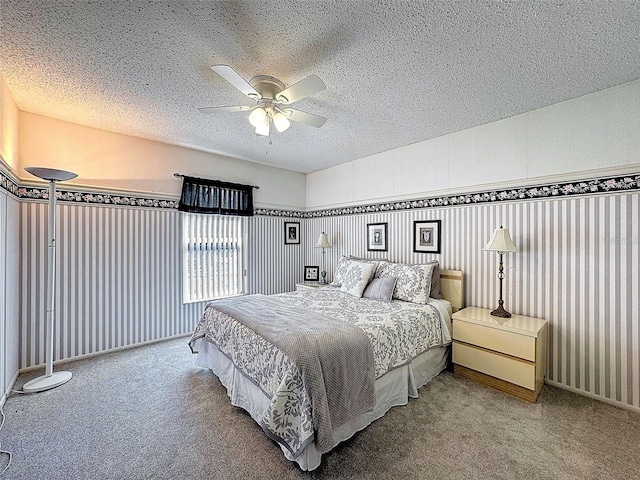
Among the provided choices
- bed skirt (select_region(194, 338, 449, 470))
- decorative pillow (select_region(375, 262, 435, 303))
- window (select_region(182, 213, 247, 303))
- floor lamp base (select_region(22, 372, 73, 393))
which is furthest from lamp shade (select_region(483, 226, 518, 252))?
floor lamp base (select_region(22, 372, 73, 393))

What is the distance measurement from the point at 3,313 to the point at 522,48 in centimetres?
438

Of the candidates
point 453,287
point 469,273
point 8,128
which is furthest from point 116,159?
point 469,273

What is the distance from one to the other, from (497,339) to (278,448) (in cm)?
202

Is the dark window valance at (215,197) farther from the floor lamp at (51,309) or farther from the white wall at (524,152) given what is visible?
the white wall at (524,152)

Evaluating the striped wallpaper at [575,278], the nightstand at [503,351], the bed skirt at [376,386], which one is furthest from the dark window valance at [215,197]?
the nightstand at [503,351]

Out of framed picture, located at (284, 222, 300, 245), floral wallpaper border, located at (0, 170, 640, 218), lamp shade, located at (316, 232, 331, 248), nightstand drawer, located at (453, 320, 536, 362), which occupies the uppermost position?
floral wallpaper border, located at (0, 170, 640, 218)

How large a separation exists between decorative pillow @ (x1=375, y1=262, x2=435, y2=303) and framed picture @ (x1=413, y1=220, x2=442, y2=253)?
15.1 inches

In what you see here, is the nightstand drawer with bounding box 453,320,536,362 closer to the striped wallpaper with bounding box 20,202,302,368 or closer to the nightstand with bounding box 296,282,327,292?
the nightstand with bounding box 296,282,327,292

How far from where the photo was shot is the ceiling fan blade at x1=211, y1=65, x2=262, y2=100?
5.30 feet

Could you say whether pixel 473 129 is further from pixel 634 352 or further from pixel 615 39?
pixel 634 352

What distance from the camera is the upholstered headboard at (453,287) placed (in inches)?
120

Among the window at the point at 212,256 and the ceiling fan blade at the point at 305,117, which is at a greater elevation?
the ceiling fan blade at the point at 305,117

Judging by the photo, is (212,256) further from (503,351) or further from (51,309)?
(503,351)

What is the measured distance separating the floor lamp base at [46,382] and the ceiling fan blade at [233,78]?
307 centimetres
